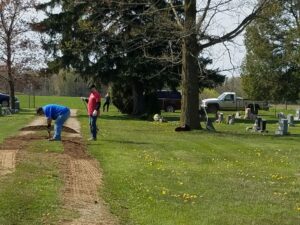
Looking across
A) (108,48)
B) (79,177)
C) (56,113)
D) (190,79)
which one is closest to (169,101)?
(108,48)

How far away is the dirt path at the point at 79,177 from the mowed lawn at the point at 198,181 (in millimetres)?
216

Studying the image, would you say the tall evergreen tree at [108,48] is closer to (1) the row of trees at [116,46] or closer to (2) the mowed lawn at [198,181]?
(1) the row of trees at [116,46]

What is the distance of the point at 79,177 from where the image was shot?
1180 cm

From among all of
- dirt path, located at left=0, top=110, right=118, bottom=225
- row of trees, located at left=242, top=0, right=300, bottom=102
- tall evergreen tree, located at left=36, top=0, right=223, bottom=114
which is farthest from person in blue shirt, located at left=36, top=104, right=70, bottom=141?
row of trees, located at left=242, top=0, right=300, bottom=102

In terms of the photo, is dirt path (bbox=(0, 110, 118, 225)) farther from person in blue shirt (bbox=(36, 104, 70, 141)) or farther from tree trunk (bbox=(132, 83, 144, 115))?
tree trunk (bbox=(132, 83, 144, 115))

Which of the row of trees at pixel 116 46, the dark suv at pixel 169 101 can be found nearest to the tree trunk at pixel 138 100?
the row of trees at pixel 116 46

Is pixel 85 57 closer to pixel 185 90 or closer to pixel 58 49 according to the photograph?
pixel 58 49

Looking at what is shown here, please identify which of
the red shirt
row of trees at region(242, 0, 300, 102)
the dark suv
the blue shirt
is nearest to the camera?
the blue shirt

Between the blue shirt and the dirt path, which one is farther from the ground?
the blue shirt

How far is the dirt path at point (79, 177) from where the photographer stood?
8.58 meters

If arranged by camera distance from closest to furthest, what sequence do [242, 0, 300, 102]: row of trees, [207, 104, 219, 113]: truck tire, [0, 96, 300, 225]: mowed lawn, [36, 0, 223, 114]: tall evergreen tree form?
1. [0, 96, 300, 225]: mowed lawn
2. [36, 0, 223, 114]: tall evergreen tree
3. [207, 104, 219, 113]: truck tire
4. [242, 0, 300, 102]: row of trees

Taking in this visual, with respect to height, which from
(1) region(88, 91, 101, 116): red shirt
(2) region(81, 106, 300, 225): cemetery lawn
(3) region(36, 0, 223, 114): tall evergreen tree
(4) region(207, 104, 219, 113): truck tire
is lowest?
(2) region(81, 106, 300, 225): cemetery lawn

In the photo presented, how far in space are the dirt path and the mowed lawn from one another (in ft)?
0.71

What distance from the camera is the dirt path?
8.58 meters
